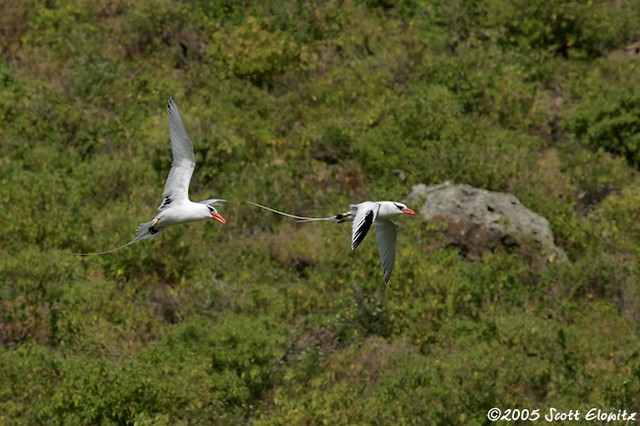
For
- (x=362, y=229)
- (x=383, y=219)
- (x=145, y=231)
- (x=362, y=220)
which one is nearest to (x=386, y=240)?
(x=383, y=219)

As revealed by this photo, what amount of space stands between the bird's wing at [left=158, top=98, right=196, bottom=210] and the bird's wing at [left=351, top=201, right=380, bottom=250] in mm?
1727

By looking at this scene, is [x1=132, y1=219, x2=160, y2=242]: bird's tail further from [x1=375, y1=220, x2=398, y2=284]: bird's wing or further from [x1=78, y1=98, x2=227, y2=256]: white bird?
[x1=375, y1=220, x2=398, y2=284]: bird's wing

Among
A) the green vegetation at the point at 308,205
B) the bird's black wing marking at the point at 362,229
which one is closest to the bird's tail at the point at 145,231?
the green vegetation at the point at 308,205

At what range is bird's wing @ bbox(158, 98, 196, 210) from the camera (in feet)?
Result: 45.8

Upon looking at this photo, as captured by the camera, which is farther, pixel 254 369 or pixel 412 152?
pixel 412 152

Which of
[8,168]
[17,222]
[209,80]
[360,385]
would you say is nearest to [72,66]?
A: [209,80]

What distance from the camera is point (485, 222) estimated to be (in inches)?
725

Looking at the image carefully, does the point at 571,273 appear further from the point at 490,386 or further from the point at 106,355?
the point at 106,355

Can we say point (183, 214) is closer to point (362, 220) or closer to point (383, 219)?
point (362, 220)

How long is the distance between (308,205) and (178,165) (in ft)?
17.7

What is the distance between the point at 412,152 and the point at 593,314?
3770 mm

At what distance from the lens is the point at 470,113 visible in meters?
21.1

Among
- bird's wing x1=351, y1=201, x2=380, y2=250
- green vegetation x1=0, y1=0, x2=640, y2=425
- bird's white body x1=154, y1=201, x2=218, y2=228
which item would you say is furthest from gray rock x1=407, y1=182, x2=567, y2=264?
bird's white body x1=154, y1=201, x2=218, y2=228

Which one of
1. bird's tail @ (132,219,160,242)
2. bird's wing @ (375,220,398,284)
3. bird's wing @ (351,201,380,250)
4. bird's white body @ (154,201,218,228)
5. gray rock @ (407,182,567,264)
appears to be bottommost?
gray rock @ (407,182,567,264)
